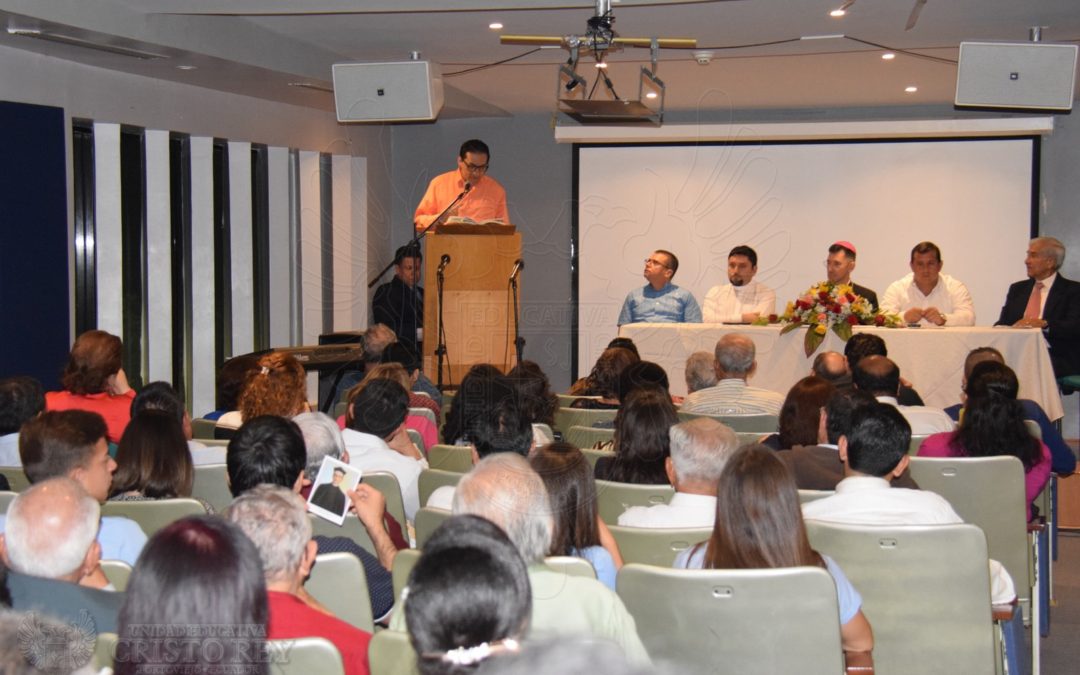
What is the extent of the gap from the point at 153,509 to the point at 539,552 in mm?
1341

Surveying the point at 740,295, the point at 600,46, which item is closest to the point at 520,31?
the point at 600,46

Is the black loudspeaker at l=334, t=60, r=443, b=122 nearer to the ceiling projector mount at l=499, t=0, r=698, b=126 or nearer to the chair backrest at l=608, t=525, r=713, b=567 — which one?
the ceiling projector mount at l=499, t=0, r=698, b=126

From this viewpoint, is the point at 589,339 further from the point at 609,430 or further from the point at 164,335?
the point at 609,430

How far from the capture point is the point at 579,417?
5172 mm

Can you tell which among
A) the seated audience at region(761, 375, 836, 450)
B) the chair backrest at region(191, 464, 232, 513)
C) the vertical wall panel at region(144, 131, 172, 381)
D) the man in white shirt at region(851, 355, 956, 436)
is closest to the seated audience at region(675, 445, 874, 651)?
the seated audience at region(761, 375, 836, 450)

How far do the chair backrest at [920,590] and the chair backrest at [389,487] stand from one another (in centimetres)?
135

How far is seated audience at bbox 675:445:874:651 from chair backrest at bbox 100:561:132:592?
1355 mm

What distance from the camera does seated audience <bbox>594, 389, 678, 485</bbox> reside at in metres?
3.60

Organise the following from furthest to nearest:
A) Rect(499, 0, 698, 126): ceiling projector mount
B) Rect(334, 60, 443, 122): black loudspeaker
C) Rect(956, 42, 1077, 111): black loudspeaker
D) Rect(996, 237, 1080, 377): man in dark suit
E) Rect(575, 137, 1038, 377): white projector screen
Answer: Rect(575, 137, 1038, 377): white projector screen, Rect(996, 237, 1080, 377): man in dark suit, Rect(334, 60, 443, 122): black loudspeaker, Rect(956, 42, 1077, 111): black loudspeaker, Rect(499, 0, 698, 126): ceiling projector mount

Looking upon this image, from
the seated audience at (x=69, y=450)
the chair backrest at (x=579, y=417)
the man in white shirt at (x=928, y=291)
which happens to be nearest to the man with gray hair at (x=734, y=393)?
the chair backrest at (x=579, y=417)

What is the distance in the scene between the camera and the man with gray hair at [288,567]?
83.0 inches

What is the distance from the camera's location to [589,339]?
402 inches

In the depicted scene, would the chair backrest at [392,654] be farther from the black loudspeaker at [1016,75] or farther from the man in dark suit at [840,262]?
the man in dark suit at [840,262]

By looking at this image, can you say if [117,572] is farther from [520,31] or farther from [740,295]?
[740,295]
